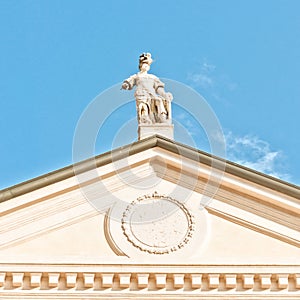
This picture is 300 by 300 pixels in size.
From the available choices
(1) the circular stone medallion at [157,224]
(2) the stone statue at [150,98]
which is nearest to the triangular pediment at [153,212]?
(1) the circular stone medallion at [157,224]

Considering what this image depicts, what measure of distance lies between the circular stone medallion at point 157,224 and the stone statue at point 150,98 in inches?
76.1

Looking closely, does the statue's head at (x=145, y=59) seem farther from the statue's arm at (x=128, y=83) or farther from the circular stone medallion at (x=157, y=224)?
the circular stone medallion at (x=157, y=224)

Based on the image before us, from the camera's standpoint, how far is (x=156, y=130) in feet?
62.4

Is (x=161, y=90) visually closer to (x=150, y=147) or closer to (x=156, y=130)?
(x=156, y=130)

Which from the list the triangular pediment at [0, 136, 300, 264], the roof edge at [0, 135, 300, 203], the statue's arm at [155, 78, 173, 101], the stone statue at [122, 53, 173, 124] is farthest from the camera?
the statue's arm at [155, 78, 173, 101]

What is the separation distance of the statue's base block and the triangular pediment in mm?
620

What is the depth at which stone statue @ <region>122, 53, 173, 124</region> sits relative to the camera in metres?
19.2

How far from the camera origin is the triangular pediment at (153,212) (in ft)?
55.9

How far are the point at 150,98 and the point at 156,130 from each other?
27.6 inches

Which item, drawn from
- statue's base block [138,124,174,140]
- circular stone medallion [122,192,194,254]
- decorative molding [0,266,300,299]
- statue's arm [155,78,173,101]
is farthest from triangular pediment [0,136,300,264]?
statue's arm [155,78,173,101]

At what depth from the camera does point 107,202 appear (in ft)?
57.9

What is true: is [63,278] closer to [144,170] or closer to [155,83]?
[144,170]

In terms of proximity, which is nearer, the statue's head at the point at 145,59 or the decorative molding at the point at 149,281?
the decorative molding at the point at 149,281

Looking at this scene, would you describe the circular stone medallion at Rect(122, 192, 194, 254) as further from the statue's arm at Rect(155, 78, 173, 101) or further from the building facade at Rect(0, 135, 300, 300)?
the statue's arm at Rect(155, 78, 173, 101)
